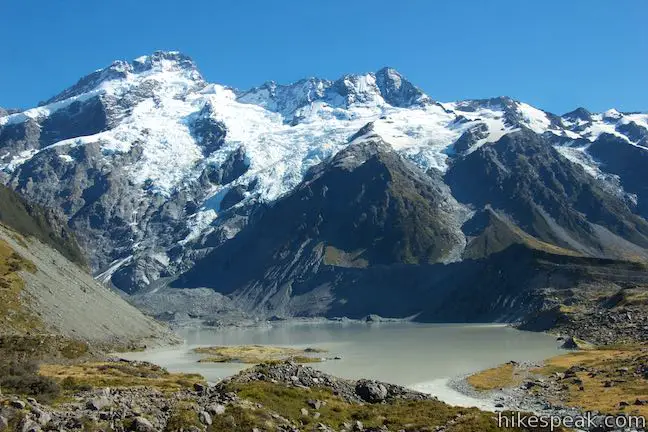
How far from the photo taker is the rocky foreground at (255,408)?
34.6m

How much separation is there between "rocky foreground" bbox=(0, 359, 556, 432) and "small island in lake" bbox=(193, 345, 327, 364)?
82350mm

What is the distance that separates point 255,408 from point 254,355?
118401 millimetres

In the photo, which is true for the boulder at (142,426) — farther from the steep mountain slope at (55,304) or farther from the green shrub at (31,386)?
the steep mountain slope at (55,304)

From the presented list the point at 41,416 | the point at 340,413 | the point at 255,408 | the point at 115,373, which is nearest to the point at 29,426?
the point at 41,416

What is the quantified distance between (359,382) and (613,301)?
153 metres

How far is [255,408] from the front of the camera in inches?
1588

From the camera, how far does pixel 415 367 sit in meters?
114

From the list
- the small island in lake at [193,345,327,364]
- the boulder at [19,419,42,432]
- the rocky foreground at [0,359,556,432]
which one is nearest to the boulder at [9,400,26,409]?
the rocky foreground at [0,359,556,432]

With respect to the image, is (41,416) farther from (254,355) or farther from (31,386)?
(254,355)

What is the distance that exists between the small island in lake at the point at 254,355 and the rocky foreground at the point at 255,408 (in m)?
82.3

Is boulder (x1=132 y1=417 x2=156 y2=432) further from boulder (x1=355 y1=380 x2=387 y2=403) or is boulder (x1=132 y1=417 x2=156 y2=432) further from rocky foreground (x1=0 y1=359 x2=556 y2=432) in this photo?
boulder (x1=355 y1=380 x2=387 y2=403)

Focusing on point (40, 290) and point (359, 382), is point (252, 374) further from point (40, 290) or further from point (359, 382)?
point (40, 290)

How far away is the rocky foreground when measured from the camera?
114 ft

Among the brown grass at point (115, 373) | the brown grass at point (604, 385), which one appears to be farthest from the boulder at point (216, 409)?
the brown grass at point (604, 385)
